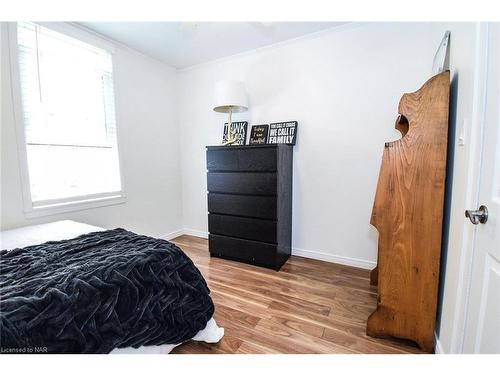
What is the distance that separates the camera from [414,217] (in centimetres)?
128

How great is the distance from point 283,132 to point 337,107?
578 mm

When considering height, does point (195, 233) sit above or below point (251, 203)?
below

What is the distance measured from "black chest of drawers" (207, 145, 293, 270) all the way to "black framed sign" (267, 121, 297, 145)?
10cm

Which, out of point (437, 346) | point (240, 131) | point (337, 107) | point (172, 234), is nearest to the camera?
point (437, 346)

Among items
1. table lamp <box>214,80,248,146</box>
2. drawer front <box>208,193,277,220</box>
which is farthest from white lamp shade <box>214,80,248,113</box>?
drawer front <box>208,193,277,220</box>

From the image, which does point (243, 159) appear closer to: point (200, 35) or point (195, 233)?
point (200, 35)

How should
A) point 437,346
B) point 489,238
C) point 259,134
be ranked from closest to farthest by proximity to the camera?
point 489,238, point 437,346, point 259,134

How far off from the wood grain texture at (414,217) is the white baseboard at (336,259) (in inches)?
37.7

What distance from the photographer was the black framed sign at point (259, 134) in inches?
102

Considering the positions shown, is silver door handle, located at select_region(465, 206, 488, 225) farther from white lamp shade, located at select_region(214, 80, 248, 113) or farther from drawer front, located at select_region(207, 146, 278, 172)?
white lamp shade, located at select_region(214, 80, 248, 113)

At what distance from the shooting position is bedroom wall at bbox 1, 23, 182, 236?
8.13 ft

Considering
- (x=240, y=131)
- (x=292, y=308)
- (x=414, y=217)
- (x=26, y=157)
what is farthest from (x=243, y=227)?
(x=26, y=157)
